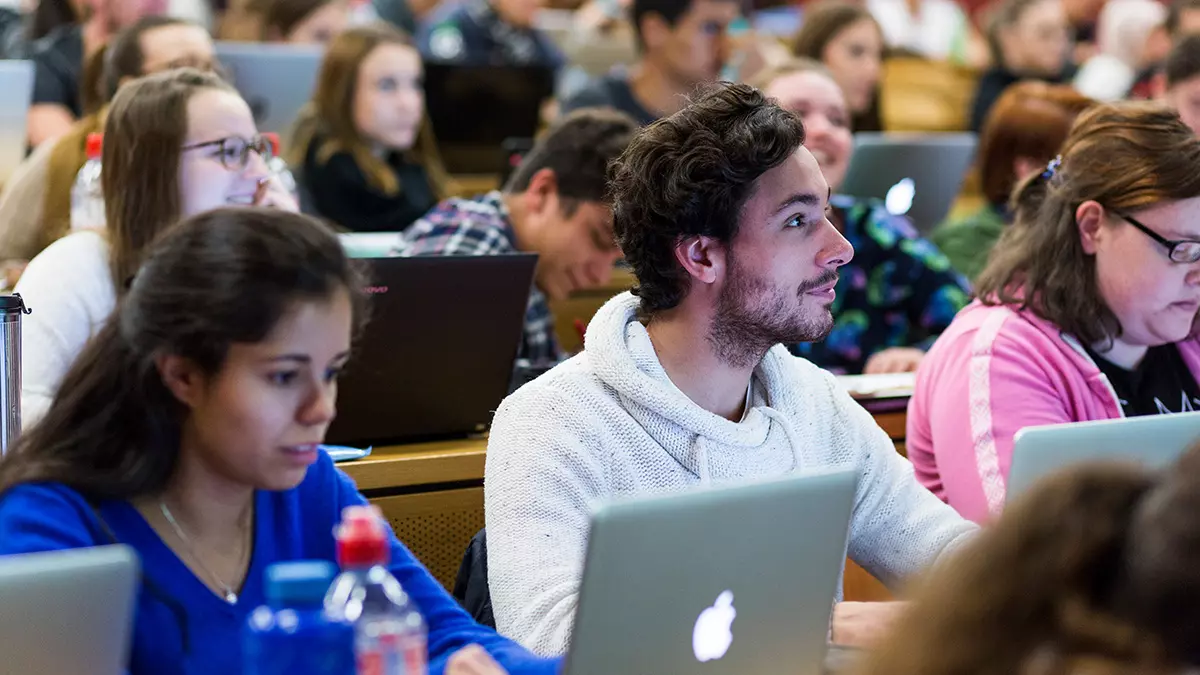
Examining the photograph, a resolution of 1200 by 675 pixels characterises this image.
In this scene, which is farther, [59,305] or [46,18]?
[46,18]

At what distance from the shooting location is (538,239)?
2906mm

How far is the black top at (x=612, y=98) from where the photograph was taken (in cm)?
477

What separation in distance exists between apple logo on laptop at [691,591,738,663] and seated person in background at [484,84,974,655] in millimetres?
372

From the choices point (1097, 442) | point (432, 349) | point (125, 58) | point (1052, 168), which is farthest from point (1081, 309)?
point (125, 58)

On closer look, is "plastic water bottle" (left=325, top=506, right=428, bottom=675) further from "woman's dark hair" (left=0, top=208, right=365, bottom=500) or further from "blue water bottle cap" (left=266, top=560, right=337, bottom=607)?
"woman's dark hair" (left=0, top=208, right=365, bottom=500)

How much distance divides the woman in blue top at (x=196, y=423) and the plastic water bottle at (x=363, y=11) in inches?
196

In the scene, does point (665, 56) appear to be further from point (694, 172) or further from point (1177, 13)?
point (694, 172)

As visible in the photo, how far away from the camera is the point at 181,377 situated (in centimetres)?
142

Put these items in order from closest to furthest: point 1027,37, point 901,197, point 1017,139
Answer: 1. point 1017,139
2. point 901,197
3. point 1027,37

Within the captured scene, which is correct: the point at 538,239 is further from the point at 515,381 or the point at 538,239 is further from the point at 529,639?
the point at 529,639

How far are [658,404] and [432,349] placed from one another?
2.12ft

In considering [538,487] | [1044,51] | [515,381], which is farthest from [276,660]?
[1044,51]

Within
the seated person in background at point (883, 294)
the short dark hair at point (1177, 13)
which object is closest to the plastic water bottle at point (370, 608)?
the seated person in background at point (883, 294)

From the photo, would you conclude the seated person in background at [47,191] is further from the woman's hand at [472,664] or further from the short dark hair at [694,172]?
the woman's hand at [472,664]
